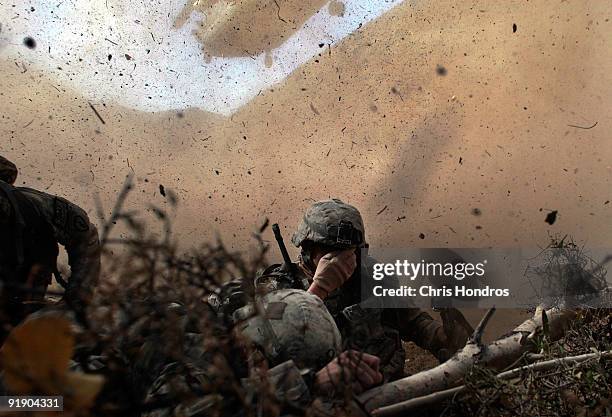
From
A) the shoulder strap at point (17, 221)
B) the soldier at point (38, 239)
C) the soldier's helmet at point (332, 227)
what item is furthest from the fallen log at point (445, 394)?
the shoulder strap at point (17, 221)

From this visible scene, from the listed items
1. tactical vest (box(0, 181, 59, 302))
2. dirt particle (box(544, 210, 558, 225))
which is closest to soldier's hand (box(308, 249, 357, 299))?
tactical vest (box(0, 181, 59, 302))

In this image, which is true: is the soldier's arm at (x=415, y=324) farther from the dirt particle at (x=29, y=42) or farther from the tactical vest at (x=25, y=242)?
A: the dirt particle at (x=29, y=42)

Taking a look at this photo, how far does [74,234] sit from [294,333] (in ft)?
6.02

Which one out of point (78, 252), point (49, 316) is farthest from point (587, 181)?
point (49, 316)

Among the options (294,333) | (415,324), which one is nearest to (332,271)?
(415,324)

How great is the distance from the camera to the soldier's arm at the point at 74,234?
3.13 meters

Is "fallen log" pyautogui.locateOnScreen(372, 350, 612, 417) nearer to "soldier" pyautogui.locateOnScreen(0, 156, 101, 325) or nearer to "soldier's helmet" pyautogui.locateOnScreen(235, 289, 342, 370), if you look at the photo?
"soldier's helmet" pyautogui.locateOnScreen(235, 289, 342, 370)

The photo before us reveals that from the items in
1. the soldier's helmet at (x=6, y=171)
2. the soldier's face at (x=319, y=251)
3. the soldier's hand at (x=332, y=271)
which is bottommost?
the soldier's hand at (x=332, y=271)

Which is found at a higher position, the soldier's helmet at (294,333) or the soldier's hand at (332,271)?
the soldier's hand at (332,271)

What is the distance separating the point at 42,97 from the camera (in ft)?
15.3

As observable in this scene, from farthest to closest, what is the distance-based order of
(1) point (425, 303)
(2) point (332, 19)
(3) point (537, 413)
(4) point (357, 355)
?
(2) point (332, 19) < (1) point (425, 303) < (3) point (537, 413) < (4) point (357, 355)

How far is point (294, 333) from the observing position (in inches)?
76.7

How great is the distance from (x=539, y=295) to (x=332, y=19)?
9.14ft

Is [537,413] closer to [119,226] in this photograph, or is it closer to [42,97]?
[119,226]
